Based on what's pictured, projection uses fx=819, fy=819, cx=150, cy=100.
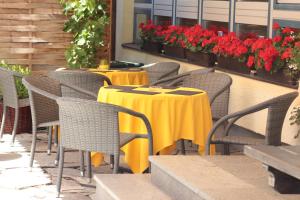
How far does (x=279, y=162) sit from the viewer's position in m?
4.49

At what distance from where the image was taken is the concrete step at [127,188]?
5332 mm

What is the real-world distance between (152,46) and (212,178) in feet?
22.7

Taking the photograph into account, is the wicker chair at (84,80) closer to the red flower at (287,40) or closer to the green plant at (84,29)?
the red flower at (287,40)

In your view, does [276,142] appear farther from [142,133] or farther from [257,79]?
[257,79]

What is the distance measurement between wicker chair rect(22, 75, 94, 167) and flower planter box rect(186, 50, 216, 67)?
248cm

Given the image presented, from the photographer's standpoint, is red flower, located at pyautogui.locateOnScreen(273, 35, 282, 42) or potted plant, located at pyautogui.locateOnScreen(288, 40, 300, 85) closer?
potted plant, located at pyautogui.locateOnScreen(288, 40, 300, 85)

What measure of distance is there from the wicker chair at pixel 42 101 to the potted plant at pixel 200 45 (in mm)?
2510

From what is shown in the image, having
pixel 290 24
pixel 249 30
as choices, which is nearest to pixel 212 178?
pixel 290 24

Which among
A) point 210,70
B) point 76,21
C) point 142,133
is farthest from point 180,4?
point 142,133

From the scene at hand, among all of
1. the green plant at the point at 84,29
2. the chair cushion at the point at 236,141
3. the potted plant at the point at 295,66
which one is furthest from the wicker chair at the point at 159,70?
the chair cushion at the point at 236,141

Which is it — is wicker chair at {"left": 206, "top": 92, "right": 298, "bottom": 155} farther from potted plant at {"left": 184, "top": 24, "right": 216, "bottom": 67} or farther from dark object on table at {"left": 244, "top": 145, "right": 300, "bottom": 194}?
potted plant at {"left": 184, "top": 24, "right": 216, "bottom": 67}

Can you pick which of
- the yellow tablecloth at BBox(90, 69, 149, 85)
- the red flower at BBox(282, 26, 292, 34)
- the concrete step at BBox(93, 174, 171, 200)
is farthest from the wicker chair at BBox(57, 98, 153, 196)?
the yellow tablecloth at BBox(90, 69, 149, 85)

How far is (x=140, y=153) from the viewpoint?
6750 mm

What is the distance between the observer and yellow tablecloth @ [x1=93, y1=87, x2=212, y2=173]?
6.73 meters
